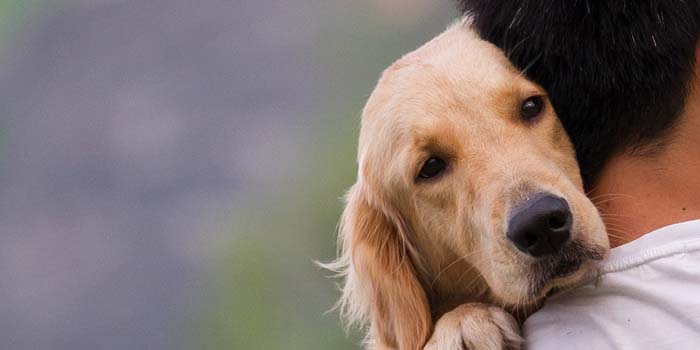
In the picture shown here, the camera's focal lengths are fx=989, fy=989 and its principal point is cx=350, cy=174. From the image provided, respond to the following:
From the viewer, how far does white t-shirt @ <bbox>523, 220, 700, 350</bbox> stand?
Answer: 1.78 m

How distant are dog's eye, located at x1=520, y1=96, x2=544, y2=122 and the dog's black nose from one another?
0.27 metres

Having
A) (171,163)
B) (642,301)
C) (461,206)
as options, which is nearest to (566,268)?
(642,301)

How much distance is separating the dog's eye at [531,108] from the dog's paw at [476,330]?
0.45m

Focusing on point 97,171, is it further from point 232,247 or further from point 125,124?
point 232,247

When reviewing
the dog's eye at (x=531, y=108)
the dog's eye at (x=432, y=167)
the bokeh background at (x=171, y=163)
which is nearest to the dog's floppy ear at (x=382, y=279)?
the dog's eye at (x=432, y=167)

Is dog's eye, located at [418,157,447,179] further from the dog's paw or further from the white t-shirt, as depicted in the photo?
the white t-shirt

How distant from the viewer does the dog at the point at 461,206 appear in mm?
2041

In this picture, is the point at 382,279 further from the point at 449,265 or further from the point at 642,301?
the point at 642,301

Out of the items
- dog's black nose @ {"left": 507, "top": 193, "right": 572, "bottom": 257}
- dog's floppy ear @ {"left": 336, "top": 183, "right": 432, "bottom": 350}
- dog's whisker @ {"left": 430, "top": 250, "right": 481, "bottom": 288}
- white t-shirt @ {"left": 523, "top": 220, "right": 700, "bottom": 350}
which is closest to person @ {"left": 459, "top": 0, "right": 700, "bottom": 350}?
white t-shirt @ {"left": 523, "top": 220, "right": 700, "bottom": 350}

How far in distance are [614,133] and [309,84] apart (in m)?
3.40

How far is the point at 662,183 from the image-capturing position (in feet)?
6.43

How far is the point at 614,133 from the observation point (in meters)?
2.04

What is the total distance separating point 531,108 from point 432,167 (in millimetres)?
281

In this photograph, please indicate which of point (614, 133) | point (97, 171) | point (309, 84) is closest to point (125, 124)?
point (97, 171)
